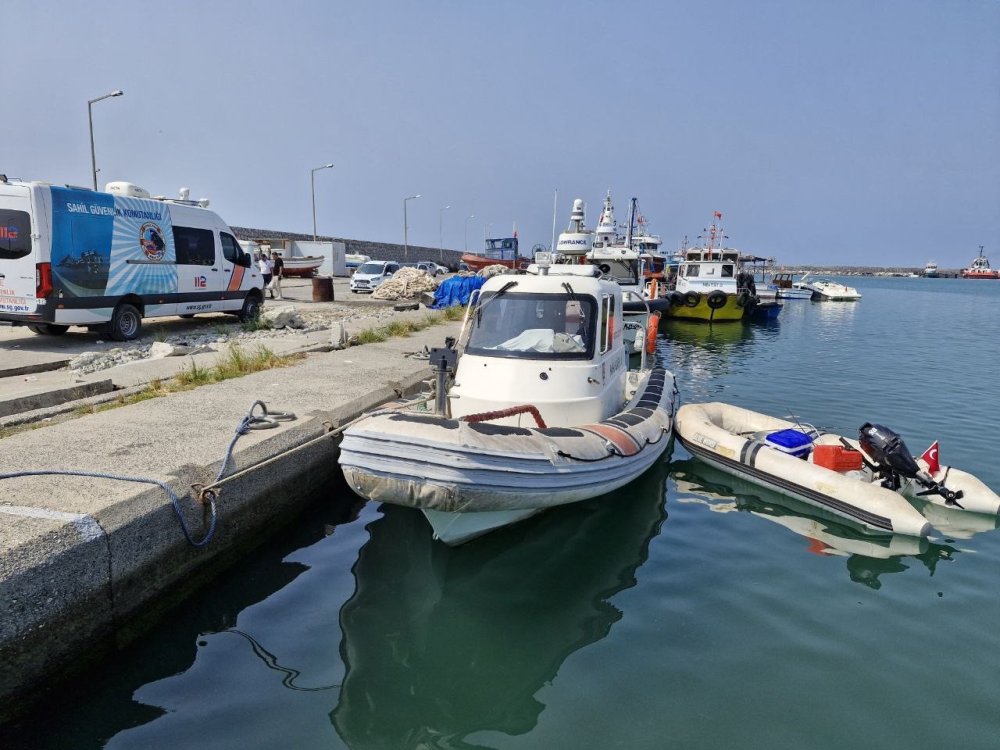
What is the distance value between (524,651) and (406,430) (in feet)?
5.90

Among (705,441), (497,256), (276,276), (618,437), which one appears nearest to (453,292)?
(276,276)

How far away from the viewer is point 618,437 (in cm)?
621

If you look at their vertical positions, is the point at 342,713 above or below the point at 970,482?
below

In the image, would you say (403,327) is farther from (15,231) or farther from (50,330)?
(15,231)

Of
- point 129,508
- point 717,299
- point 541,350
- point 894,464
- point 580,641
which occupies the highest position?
point 541,350

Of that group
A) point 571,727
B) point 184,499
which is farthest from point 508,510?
point 184,499

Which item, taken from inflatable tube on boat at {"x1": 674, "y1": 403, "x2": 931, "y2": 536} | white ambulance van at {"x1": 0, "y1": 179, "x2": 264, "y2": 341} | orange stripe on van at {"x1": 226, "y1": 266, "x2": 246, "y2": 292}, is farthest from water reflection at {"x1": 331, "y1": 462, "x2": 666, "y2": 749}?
orange stripe on van at {"x1": 226, "y1": 266, "x2": 246, "y2": 292}

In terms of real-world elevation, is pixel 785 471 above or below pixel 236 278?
below

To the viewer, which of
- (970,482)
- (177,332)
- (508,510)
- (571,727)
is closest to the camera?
(571,727)

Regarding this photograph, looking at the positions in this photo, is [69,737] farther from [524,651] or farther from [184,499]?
[524,651]

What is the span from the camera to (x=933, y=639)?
489cm

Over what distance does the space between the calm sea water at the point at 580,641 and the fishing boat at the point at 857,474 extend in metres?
0.23

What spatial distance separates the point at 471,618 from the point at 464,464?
49.8 inches

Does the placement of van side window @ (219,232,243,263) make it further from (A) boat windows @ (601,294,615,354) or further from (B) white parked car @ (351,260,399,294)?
(B) white parked car @ (351,260,399,294)
